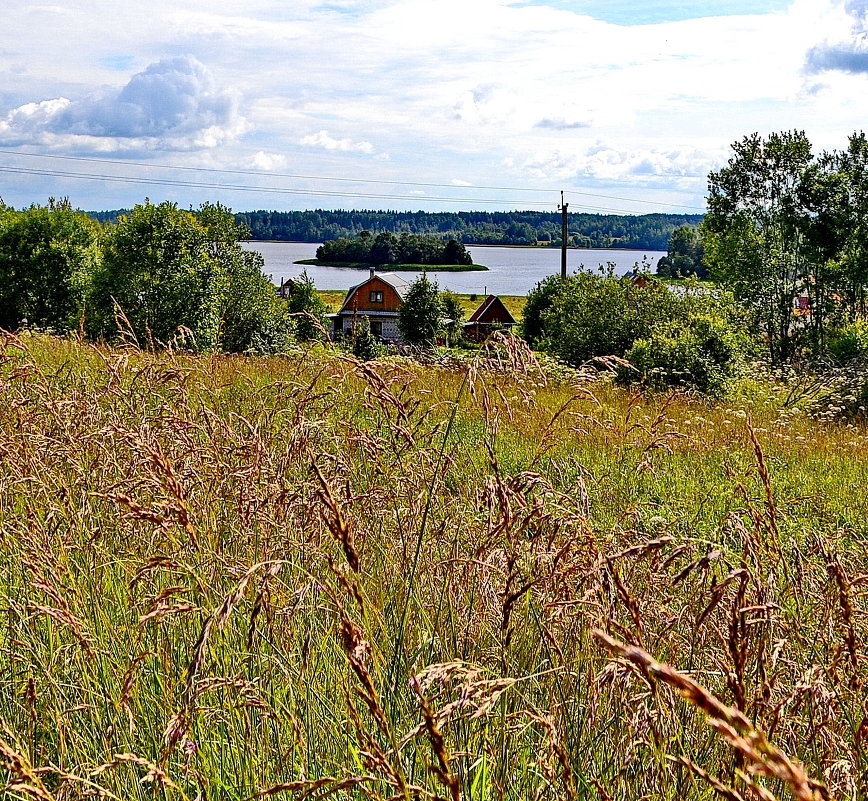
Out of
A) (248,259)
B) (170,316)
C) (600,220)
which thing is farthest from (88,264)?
(600,220)

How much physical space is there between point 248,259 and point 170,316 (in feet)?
28.5

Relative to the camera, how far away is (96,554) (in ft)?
10.3

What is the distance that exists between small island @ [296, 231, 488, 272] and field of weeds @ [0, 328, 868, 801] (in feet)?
360

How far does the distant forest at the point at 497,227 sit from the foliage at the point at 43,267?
8735cm

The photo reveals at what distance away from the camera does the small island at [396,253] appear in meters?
119

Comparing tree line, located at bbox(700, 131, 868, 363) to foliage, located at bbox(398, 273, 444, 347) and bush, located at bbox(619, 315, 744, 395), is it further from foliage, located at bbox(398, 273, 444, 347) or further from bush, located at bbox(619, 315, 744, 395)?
foliage, located at bbox(398, 273, 444, 347)

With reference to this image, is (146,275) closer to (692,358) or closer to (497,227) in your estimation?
(692,358)

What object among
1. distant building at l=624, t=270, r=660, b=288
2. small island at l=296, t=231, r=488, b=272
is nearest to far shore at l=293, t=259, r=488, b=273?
small island at l=296, t=231, r=488, b=272

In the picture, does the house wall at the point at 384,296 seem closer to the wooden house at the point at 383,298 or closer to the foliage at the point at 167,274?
the wooden house at the point at 383,298

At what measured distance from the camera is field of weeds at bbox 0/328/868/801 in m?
1.61

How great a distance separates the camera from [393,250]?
399ft

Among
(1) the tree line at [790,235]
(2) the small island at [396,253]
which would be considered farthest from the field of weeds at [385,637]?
(2) the small island at [396,253]

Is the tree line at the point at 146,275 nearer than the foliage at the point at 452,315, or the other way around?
the tree line at the point at 146,275

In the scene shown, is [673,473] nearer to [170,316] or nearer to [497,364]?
[497,364]
